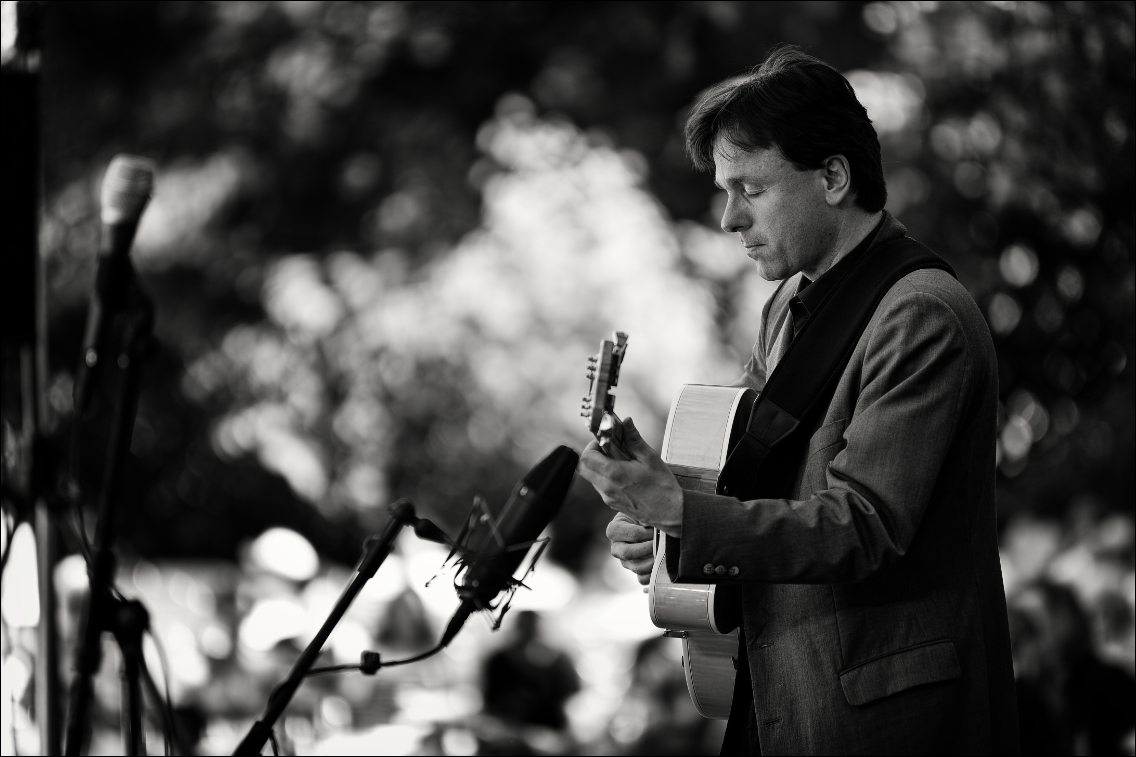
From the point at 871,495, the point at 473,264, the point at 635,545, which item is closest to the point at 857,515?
the point at 871,495

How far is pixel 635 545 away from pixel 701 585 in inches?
6.6

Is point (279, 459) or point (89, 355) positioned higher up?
point (89, 355)

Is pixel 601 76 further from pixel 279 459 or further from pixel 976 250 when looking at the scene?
pixel 279 459

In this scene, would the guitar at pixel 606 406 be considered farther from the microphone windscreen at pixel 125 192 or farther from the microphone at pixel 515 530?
the microphone windscreen at pixel 125 192

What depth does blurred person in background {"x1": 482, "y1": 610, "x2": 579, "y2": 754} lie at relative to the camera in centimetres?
500

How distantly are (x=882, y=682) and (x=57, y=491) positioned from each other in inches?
57.0

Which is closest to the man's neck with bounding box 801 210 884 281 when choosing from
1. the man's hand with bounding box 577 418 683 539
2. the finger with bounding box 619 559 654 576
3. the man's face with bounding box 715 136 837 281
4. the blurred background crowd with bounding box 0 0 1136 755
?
the man's face with bounding box 715 136 837 281

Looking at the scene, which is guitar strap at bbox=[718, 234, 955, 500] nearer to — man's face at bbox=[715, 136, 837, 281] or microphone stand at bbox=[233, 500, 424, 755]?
man's face at bbox=[715, 136, 837, 281]

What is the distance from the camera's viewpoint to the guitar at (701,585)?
2111 millimetres

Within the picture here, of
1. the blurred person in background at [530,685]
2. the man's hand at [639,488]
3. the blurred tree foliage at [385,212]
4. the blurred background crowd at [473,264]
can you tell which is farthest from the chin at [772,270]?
the blurred tree foliage at [385,212]

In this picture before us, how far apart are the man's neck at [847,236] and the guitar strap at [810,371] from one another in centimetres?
4

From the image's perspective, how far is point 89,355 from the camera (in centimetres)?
160

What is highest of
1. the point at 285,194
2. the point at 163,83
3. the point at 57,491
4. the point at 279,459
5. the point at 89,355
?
the point at 89,355

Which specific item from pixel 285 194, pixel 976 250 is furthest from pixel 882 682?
pixel 285 194
